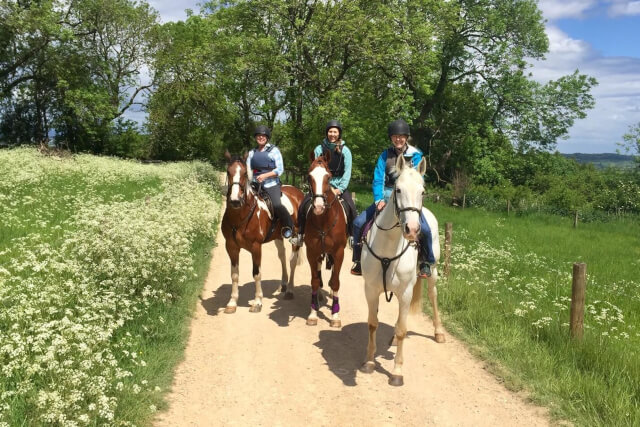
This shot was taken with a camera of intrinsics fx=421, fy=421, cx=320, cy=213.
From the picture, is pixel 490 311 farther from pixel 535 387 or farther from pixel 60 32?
pixel 60 32

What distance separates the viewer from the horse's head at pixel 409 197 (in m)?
4.58

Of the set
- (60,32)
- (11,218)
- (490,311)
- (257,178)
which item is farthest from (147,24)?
(490,311)

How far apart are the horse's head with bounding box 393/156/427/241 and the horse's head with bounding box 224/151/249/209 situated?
3356mm

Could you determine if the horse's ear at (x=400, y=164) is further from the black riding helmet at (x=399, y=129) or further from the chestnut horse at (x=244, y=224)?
the chestnut horse at (x=244, y=224)

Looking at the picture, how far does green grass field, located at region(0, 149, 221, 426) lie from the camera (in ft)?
Result: 13.2

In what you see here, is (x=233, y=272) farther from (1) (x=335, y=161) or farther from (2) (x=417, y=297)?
(2) (x=417, y=297)

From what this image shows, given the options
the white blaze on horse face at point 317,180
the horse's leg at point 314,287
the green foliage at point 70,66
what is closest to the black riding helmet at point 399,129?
the white blaze on horse face at point 317,180

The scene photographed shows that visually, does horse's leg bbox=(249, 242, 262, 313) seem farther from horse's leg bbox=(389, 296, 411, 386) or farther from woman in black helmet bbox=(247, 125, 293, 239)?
horse's leg bbox=(389, 296, 411, 386)

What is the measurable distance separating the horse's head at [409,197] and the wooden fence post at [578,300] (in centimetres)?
344

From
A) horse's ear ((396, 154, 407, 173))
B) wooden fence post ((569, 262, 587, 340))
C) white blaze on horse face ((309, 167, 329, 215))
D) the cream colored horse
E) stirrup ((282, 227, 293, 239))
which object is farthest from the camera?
stirrup ((282, 227, 293, 239))

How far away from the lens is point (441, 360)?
21.8 feet

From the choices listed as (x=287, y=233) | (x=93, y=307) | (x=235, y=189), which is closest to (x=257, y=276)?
(x=287, y=233)

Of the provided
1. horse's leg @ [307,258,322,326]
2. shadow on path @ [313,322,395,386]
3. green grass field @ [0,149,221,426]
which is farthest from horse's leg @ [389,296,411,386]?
green grass field @ [0,149,221,426]

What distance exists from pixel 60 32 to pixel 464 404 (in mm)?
40534
